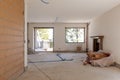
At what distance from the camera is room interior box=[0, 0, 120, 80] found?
3.75 metres

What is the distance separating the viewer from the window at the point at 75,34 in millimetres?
12097

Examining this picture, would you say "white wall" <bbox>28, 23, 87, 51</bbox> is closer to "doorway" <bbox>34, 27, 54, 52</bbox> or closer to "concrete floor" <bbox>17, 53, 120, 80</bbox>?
"doorway" <bbox>34, 27, 54, 52</bbox>

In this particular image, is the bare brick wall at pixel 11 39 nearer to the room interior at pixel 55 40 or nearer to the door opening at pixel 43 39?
the room interior at pixel 55 40

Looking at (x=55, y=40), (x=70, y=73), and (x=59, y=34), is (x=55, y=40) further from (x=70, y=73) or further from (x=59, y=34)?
(x=70, y=73)

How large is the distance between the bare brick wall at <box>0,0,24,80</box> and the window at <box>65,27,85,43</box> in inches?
288

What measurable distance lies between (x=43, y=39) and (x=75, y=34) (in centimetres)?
260

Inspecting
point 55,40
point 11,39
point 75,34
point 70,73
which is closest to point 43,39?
point 55,40

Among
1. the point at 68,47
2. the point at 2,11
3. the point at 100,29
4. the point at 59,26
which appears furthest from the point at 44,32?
the point at 2,11

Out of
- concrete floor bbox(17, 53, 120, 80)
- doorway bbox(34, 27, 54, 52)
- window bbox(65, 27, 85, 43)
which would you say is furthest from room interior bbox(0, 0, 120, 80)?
doorway bbox(34, 27, 54, 52)

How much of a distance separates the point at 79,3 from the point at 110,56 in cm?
232

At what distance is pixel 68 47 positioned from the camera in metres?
12.0

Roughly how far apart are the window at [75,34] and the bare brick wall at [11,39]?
732 cm

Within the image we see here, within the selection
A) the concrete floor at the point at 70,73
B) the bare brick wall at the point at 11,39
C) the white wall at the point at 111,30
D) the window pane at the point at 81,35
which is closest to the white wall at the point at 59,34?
the window pane at the point at 81,35

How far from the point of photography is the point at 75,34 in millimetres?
12195
